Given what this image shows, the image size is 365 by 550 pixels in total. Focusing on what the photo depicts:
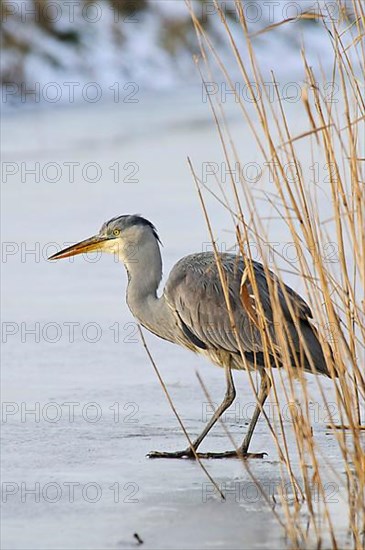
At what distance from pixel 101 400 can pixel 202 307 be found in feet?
2.38

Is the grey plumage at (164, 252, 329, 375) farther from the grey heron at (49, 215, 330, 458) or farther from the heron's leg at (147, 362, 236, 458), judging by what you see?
the heron's leg at (147, 362, 236, 458)

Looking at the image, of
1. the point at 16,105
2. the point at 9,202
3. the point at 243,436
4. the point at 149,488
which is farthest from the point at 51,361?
the point at 16,105

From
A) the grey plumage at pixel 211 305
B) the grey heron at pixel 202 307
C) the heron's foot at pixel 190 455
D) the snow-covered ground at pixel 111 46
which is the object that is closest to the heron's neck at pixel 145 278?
the grey heron at pixel 202 307

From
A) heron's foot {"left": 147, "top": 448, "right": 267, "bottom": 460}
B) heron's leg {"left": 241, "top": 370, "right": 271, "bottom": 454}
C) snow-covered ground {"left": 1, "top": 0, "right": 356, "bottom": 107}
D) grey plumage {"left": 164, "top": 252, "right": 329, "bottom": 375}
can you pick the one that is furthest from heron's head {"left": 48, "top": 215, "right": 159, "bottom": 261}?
snow-covered ground {"left": 1, "top": 0, "right": 356, "bottom": 107}

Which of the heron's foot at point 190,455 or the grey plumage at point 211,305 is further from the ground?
the grey plumage at point 211,305

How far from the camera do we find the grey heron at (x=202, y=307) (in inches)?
205

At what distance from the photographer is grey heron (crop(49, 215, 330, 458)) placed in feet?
17.1

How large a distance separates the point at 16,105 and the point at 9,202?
5950mm

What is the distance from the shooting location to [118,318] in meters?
7.52

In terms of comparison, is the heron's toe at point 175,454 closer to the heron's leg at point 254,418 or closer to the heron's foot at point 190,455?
the heron's foot at point 190,455

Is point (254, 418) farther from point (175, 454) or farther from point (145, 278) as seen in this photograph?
point (145, 278)

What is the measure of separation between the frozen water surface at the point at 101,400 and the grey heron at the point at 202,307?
0.27m

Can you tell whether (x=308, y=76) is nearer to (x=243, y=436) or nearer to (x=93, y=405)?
(x=243, y=436)

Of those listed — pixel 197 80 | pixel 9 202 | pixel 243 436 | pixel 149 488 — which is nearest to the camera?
pixel 149 488
